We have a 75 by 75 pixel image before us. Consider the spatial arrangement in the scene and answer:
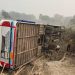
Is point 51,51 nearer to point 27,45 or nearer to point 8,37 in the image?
point 27,45

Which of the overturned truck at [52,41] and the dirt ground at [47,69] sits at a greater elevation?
the overturned truck at [52,41]

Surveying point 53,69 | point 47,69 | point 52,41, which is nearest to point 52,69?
point 53,69

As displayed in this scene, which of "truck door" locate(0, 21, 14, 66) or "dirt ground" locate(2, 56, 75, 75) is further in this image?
"dirt ground" locate(2, 56, 75, 75)

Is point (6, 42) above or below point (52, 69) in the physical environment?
above

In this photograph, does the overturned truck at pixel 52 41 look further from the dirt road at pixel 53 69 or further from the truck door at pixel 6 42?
the truck door at pixel 6 42

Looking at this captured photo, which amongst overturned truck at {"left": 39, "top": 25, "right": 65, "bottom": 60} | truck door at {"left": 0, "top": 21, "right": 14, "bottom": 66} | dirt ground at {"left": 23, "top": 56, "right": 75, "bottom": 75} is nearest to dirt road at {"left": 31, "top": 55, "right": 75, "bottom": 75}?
dirt ground at {"left": 23, "top": 56, "right": 75, "bottom": 75}

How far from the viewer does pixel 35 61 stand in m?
15.3

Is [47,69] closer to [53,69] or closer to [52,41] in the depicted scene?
[53,69]

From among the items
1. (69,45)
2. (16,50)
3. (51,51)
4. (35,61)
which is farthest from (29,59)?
(69,45)

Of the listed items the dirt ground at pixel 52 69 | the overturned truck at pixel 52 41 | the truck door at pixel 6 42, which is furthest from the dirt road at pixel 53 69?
the overturned truck at pixel 52 41

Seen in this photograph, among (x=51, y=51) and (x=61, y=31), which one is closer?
(x=51, y=51)

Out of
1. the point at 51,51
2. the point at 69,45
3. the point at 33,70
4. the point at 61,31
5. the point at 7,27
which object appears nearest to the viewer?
the point at 7,27

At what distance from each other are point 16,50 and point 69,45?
32.5ft

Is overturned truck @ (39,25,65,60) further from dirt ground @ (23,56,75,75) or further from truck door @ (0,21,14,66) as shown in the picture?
truck door @ (0,21,14,66)
